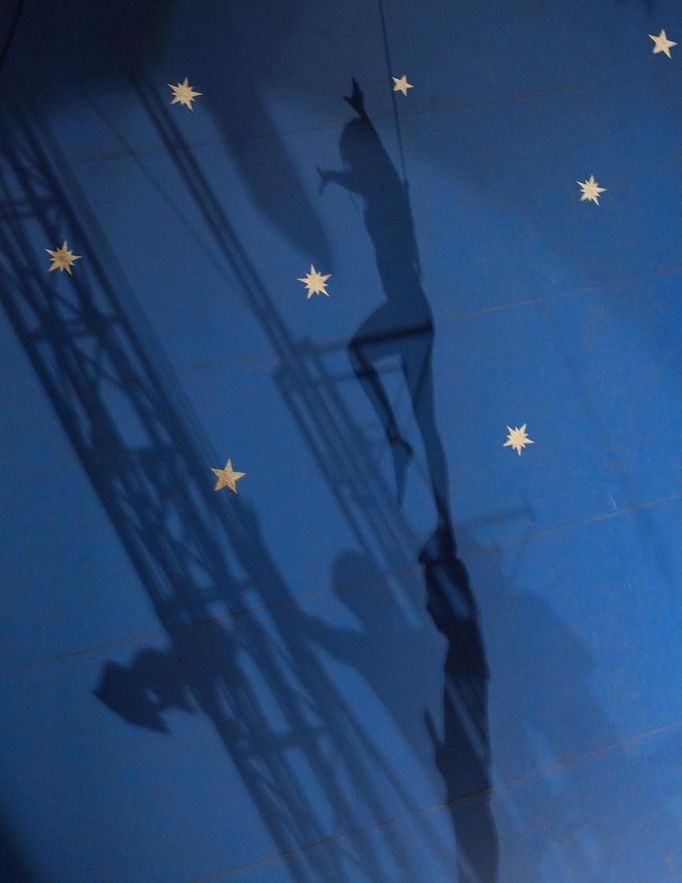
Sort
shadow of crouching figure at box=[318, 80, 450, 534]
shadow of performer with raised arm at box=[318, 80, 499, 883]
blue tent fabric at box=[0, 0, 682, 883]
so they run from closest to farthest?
1. blue tent fabric at box=[0, 0, 682, 883]
2. shadow of performer with raised arm at box=[318, 80, 499, 883]
3. shadow of crouching figure at box=[318, 80, 450, 534]

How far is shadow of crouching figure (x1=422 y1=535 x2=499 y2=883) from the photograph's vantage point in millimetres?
3209

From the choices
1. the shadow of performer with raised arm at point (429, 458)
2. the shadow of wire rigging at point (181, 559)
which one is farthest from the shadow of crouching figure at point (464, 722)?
the shadow of wire rigging at point (181, 559)

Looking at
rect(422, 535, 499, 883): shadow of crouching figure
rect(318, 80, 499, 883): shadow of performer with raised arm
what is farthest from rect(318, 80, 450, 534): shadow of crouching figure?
rect(422, 535, 499, 883): shadow of crouching figure

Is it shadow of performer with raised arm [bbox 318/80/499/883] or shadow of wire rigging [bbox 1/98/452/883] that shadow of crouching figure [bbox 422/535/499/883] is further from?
shadow of wire rigging [bbox 1/98/452/883]

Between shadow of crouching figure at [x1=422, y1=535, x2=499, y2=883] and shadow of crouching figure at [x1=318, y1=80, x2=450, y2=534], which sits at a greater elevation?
shadow of crouching figure at [x1=318, y1=80, x2=450, y2=534]

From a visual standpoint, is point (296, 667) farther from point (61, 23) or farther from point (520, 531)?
point (61, 23)

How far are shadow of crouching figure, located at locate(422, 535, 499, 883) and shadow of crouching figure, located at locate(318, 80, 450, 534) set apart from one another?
227 millimetres

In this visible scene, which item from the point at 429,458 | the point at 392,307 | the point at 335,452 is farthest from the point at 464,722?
the point at 392,307

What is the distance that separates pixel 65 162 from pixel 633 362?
245 centimetres

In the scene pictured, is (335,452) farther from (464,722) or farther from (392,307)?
(464,722)

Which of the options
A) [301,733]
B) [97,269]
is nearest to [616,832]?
[301,733]

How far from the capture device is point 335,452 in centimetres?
340

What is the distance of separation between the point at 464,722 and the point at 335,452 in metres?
1.13

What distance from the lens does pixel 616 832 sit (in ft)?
10.9
